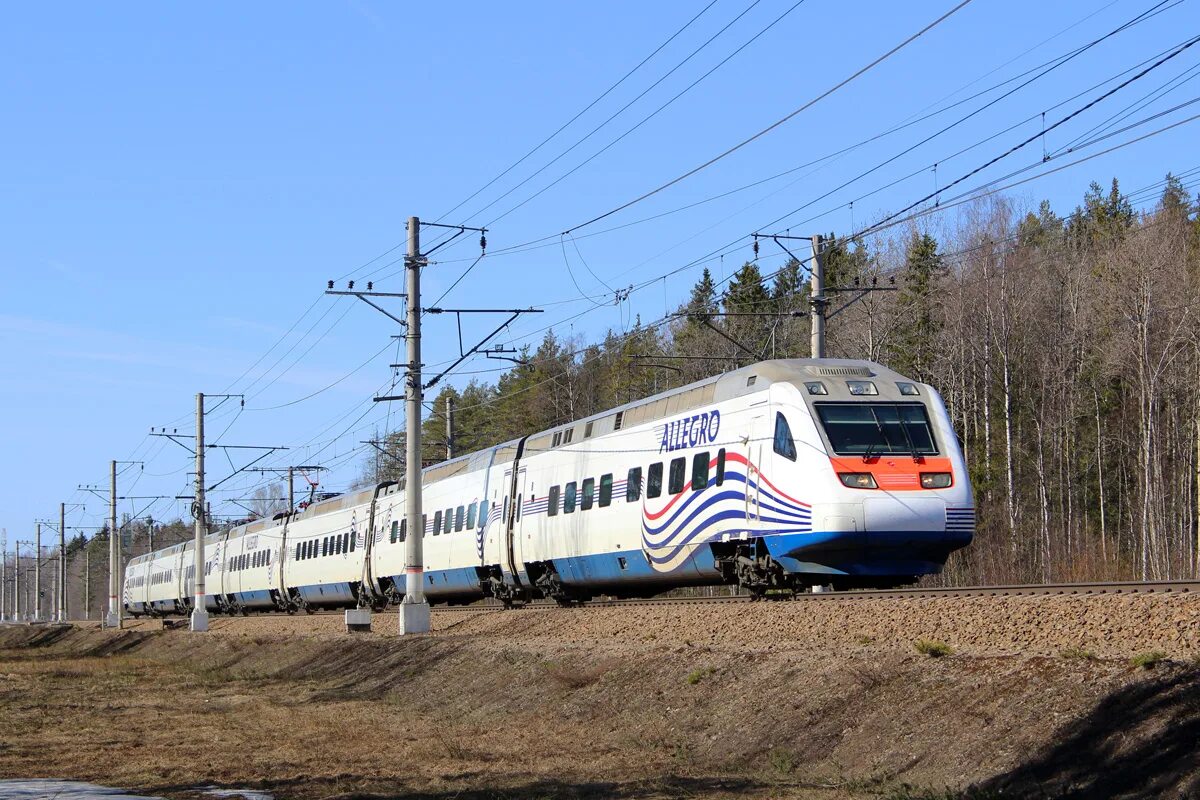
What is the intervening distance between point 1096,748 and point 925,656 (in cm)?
362

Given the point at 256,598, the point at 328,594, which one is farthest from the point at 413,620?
the point at 256,598

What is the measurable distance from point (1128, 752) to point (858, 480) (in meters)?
10.7

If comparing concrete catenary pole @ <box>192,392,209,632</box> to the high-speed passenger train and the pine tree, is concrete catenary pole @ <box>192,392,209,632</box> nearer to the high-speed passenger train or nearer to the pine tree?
the high-speed passenger train

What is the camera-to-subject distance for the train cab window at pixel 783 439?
2123 centimetres

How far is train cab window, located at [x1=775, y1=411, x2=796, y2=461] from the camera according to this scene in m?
21.2

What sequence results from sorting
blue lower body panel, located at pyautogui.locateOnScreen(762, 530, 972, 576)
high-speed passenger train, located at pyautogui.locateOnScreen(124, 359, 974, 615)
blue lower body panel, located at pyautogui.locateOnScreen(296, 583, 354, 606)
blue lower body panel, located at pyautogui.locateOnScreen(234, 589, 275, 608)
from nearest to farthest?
1. blue lower body panel, located at pyautogui.locateOnScreen(762, 530, 972, 576)
2. high-speed passenger train, located at pyautogui.locateOnScreen(124, 359, 974, 615)
3. blue lower body panel, located at pyautogui.locateOnScreen(296, 583, 354, 606)
4. blue lower body panel, located at pyautogui.locateOnScreen(234, 589, 275, 608)

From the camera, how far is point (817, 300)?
→ 98.3 feet

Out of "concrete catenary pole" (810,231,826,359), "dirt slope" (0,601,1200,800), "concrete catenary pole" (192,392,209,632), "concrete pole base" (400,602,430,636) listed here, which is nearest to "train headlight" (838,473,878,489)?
"dirt slope" (0,601,1200,800)

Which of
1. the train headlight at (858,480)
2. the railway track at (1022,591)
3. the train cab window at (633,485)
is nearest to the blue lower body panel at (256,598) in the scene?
the train cab window at (633,485)

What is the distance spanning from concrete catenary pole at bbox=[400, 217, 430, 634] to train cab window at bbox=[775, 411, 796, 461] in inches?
430

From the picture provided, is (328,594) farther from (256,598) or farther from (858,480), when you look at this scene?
(858,480)

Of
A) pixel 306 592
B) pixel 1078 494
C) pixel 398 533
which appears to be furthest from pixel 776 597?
pixel 1078 494

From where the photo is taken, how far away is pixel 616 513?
86.9ft

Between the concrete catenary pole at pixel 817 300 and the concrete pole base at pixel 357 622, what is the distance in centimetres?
1229
